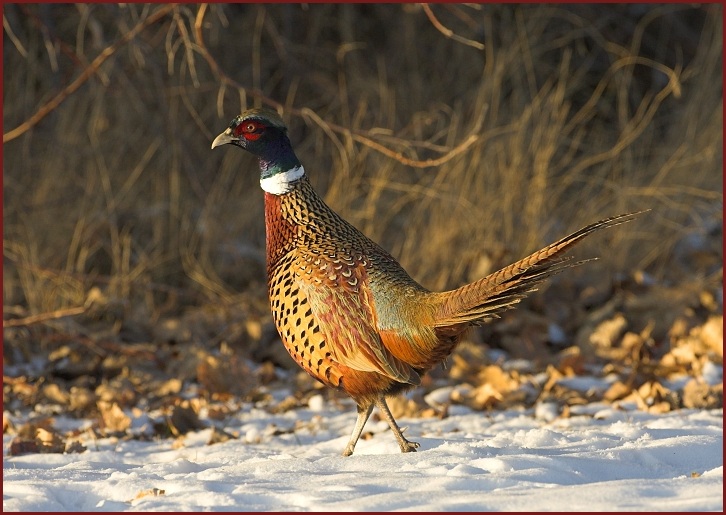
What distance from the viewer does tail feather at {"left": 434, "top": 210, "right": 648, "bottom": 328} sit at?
3400mm

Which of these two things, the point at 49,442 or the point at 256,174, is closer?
the point at 49,442

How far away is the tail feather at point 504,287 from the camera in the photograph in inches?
134

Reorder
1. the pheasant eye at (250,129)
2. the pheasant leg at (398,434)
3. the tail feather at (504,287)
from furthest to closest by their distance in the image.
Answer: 1. the pheasant eye at (250,129)
2. the pheasant leg at (398,434)
3. the tail feather at (504,287)

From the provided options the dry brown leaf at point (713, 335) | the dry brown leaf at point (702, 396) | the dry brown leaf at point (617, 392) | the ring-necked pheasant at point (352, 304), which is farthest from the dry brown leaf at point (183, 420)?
the dry brown leaf at point (713, 335)

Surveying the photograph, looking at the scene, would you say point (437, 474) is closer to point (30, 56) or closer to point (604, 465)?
point (604, 465)

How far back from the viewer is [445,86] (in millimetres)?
9133

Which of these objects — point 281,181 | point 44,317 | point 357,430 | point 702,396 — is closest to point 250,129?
point 281,181

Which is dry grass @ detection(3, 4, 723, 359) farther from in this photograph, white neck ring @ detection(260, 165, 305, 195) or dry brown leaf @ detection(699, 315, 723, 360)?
white neck ring @ detection(260, 165, 305, 195)

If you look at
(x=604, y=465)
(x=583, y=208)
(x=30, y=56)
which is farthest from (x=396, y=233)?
(x=604, y=465)

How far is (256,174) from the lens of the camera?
8219mm

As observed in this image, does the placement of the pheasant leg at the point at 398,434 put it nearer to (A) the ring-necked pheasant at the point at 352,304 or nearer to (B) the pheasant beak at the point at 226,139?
(A) the ring-necked pheasant at the point at 352,304

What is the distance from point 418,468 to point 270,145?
149 centimetres

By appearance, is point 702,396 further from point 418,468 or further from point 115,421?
point 115,421

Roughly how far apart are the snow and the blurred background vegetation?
1522 millimetres
